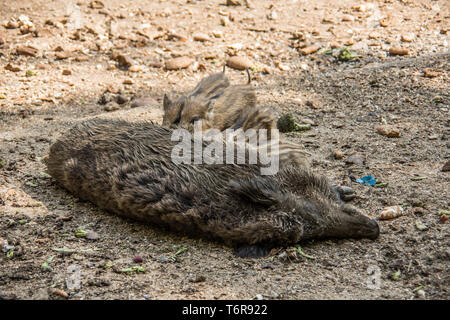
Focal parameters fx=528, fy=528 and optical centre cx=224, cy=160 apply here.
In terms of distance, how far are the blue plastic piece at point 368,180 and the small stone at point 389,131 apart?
41.0 inches

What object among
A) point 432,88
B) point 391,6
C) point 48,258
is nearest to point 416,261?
point 48,258

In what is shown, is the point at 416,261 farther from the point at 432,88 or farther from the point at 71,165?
the point at 432,88

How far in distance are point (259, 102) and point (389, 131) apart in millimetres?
1869

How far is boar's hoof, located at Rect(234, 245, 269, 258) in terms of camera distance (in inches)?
140

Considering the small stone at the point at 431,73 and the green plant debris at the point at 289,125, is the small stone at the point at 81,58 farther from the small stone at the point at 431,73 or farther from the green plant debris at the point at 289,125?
the small stone at the point at 431,73

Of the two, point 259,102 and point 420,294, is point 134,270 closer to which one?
point 420,294

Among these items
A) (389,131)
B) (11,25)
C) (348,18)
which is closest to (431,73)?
(389,131)

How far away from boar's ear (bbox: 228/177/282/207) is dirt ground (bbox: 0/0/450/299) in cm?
37

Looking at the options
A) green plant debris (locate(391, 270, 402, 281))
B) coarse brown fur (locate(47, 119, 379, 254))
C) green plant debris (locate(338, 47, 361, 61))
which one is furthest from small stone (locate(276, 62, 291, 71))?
green plant debris (locate(391, 270, 402, 281))

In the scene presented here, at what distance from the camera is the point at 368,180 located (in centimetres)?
445

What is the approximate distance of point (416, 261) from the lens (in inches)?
131

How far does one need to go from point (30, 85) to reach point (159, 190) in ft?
13.9

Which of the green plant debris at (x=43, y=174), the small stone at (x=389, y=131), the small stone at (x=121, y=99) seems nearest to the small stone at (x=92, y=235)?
the green plant debris at (x=43, y=174)

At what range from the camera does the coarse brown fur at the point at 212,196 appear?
3.58 metres
